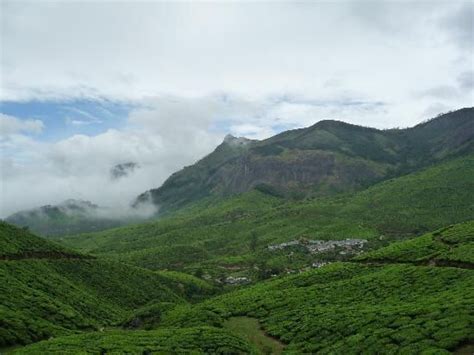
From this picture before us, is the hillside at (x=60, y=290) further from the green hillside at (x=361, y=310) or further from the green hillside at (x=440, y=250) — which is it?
the green hillside at (x=440, y=250)

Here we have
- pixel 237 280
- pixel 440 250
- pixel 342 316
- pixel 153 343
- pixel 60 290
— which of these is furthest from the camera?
pixel 237 280

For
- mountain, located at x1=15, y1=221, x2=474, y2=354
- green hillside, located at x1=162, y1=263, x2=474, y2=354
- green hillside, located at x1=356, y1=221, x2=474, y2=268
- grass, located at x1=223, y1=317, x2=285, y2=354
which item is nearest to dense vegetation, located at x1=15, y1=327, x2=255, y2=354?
mountain, located at x1=15, y1=221, x2=474, y2=354

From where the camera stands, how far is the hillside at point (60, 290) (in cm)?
6850

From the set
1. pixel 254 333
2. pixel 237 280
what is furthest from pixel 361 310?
pixel 237 280

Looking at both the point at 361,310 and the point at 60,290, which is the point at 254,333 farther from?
the point at 60,290

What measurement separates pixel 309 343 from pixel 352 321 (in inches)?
234

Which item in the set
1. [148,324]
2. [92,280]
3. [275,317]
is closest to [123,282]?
[92,280]

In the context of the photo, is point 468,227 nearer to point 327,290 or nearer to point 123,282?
point 327,290

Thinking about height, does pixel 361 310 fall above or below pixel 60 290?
below

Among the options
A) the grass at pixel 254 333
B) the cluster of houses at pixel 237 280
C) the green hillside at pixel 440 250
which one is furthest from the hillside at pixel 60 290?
the green hillside at pixel 440 250

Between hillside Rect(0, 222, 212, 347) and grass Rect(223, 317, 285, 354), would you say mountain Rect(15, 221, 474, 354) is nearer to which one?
grass Rect(223, 317, 285, 354)

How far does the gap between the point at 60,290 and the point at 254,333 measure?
135 ft

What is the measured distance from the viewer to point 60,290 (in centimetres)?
9088

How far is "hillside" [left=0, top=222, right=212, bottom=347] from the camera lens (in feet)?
225
